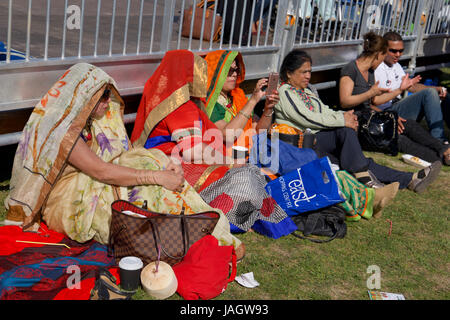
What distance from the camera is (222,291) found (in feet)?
10.8

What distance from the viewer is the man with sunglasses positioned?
21.9 feet

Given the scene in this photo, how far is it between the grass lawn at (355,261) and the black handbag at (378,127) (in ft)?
4.52

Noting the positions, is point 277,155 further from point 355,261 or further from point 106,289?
point 106,289

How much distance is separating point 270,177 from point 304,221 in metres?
0.60

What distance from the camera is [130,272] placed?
3053 millimetres

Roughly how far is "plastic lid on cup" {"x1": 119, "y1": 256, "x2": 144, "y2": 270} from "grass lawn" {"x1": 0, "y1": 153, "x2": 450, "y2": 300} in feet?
0.59

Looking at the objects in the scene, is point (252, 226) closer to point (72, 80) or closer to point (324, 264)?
point (324, 264)

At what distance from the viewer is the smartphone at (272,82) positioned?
16.2 feet

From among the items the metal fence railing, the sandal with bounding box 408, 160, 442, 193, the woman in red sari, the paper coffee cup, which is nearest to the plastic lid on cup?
the paper coffee cup

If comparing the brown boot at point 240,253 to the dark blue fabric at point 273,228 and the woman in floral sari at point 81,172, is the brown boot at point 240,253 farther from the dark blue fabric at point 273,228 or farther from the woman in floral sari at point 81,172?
the dark blue fabric at point 273,228

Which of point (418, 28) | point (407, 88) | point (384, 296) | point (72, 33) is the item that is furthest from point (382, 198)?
point (418, 28)

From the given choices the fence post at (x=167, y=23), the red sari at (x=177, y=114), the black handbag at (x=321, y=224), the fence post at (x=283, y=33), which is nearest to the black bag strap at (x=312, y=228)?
the black handbag at (x=321, y=224)

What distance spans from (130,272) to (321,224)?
170cm

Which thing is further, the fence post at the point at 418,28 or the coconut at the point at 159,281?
the fence post at the point at 418,28
